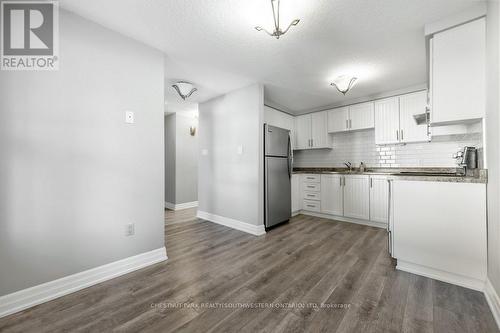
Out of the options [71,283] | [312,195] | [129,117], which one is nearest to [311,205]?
[312,195]

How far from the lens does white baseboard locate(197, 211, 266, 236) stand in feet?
10.1

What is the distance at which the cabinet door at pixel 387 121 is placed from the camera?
11.4 ft

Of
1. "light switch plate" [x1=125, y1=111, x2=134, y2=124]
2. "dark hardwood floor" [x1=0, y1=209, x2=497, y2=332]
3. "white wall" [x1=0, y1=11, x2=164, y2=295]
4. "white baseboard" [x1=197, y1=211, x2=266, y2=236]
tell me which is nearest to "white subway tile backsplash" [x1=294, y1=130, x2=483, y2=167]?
"dark hardwood floor" [x1=0, y1=209, x2=497, y2=332]

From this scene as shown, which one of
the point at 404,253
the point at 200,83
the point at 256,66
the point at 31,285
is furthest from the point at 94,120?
the point at 404,253

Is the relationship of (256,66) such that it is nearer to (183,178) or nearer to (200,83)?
(200,83)

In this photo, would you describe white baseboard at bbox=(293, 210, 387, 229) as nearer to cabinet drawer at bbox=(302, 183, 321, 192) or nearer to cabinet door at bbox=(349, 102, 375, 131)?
cabinet drawer at bbox=(302, 183, 321, 192)

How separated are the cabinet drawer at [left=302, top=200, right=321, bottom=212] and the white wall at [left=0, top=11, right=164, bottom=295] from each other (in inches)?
118

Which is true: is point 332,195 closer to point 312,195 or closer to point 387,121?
point 312,195

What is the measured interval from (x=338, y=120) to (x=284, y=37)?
2.61m

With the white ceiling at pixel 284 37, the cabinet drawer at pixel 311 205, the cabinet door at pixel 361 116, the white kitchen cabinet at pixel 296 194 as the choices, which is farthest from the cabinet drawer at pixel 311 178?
the white ceiling at pixel 284 37

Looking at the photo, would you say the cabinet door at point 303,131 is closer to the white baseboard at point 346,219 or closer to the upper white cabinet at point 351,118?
the upper white cabinet at point 351,118

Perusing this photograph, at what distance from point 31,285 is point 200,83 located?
2.91m

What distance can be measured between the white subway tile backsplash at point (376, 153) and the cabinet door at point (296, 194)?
0.86m

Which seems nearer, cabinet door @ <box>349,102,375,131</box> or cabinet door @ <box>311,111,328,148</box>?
cabinet door @ <box>349,102,375,131</box>
